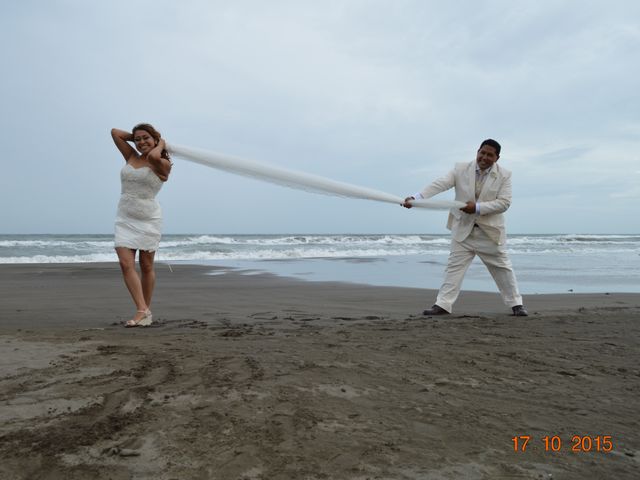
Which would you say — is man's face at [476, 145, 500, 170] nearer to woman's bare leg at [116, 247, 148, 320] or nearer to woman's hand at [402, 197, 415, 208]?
woman's hand at [402, 197, 415, 208]

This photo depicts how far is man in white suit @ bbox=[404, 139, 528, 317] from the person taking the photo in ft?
19.1

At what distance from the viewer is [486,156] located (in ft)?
19.0

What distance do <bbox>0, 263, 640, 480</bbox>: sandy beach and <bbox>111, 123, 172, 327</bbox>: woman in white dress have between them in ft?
1.91

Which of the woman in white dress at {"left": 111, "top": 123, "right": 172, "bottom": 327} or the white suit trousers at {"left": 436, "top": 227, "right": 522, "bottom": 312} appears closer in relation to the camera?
the woman in white dress at {"left": 111, "top": 123, "right": 172, "bottom": 327}

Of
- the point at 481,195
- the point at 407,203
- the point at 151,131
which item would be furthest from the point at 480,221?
the point at 151,131

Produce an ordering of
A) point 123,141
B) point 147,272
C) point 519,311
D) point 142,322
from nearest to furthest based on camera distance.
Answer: point 142,322 → point 123,141 → point 147,272 → point 519,311

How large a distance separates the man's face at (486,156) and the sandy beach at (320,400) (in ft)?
6.37

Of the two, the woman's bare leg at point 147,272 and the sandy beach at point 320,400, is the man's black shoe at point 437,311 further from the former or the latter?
the woman's bare leg at point 147,272

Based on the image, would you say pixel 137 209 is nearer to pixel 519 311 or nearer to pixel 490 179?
pixel 490 179

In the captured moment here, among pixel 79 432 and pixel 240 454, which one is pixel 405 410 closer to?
pixel 240 454

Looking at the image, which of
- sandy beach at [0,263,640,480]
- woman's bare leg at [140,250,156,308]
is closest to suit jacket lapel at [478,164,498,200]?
sandy beach at [0,263,640,480]

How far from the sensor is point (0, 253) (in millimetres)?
22375

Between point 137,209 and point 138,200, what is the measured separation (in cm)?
9

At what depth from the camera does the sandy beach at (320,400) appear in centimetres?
186
